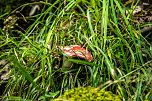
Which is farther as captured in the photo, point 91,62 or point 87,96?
point 91,62

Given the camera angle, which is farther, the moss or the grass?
the grass

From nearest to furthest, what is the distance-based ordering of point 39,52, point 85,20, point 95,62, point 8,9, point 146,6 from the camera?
1. point 95,62
2. point 39,52
3. point 85,20
4. point 146,6
5. point 8,9

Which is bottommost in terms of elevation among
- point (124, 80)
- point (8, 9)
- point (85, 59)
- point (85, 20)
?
point (124, 80)

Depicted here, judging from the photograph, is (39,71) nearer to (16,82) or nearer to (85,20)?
(16,82)

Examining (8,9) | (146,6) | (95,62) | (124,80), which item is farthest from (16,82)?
(8,9)

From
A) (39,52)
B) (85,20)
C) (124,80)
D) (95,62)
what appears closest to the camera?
(124,80)

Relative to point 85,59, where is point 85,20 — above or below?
above

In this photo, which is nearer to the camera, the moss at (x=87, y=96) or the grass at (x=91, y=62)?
the moss at (x=87, y=96)

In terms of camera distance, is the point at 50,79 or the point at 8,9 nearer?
the point at 50,79
